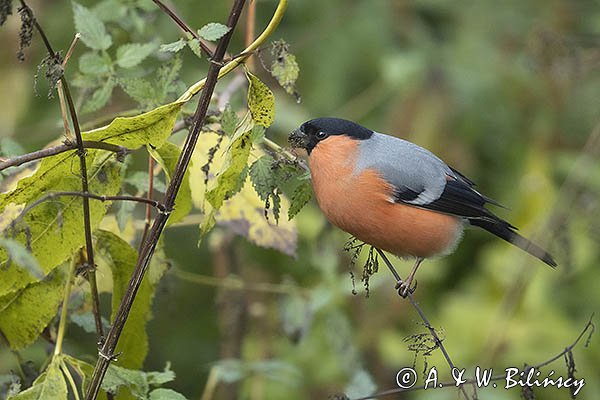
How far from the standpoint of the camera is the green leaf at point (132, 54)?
7.58ft

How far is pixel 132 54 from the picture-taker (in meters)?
2.34

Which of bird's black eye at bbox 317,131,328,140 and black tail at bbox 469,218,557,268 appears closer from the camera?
bird's black eye at bbox 317,131,328,140

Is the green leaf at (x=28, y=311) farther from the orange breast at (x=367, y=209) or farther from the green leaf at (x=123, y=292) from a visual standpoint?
the orange breast at (x=367, y=209)

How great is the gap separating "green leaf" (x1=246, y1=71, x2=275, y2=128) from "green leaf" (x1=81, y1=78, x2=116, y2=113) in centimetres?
58

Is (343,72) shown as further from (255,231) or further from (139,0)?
(255,231)

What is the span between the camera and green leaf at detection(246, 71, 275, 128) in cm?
185

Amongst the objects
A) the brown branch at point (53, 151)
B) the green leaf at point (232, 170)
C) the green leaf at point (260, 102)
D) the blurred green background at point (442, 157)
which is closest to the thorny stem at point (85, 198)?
the brown branch at point (53, 151)

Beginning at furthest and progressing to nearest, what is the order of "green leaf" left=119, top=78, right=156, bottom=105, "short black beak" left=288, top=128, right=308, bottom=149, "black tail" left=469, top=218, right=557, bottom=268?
"black tail" left=469, top=218, right=557, bottom=268, "short black beak" left=288, top=128, right=308, bottom=149, "green leaf" left=119, top=78, right=156, bottom=105

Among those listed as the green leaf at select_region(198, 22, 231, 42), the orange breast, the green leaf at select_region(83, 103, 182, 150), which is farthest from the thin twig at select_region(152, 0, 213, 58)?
the orange breast

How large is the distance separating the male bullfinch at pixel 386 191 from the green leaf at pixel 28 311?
89 centimetres

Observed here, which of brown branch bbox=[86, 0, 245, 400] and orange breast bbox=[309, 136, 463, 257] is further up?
orange breast bbox=[309, 136, 463, 257]

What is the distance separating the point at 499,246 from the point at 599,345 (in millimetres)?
805

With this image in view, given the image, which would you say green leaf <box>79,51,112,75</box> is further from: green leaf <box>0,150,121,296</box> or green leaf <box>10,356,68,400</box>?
green leaf <box>10,356,68,400</box>

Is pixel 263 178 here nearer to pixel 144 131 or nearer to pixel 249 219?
pixel 144 131
